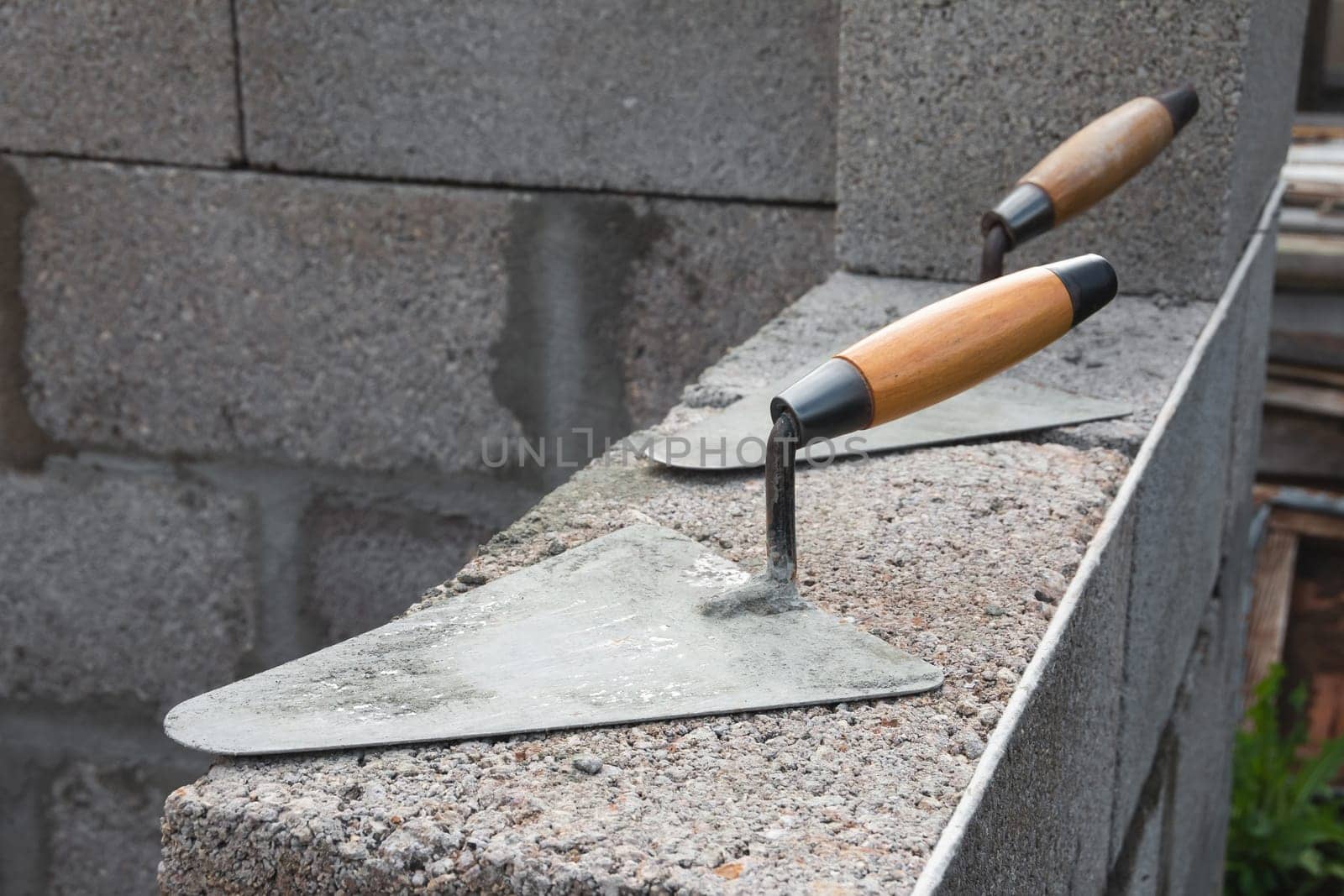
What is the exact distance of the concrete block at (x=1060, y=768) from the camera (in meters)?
0.71

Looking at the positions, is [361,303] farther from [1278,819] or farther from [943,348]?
[1278,819]

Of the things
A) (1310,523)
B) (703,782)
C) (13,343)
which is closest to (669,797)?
(703,782)

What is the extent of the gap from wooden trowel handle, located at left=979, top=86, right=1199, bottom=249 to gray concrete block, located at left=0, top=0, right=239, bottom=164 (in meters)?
1.21

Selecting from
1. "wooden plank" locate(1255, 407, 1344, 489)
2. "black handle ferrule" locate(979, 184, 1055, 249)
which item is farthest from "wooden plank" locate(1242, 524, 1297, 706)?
"black handle ferrule" locate(979, 184, 1055, 249)

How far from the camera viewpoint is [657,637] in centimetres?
83

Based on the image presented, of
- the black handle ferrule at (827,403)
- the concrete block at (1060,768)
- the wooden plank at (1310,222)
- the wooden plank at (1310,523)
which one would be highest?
the wooden plank at (1310,222)

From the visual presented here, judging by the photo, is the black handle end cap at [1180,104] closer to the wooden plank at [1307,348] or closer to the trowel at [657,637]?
the trowel at [657,637]

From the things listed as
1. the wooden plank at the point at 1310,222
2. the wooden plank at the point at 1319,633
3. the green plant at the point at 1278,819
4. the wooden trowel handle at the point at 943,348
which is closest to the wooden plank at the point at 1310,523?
the wooden plank at the point at 1319,633

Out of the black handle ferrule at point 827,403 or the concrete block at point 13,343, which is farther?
the concrete block at point 13,343

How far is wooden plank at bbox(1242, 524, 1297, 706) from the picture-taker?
3656mm

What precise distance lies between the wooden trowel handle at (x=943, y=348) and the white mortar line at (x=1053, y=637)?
A: 16 centimetres

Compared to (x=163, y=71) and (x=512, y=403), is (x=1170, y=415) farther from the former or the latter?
(x=163, y=71)

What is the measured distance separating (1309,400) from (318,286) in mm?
2778

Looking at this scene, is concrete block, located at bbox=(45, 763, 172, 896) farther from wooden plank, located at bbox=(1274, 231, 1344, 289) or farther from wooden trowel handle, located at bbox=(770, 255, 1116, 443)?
wooden plank, located at bbox=(1274, 231, 1344, 289)
